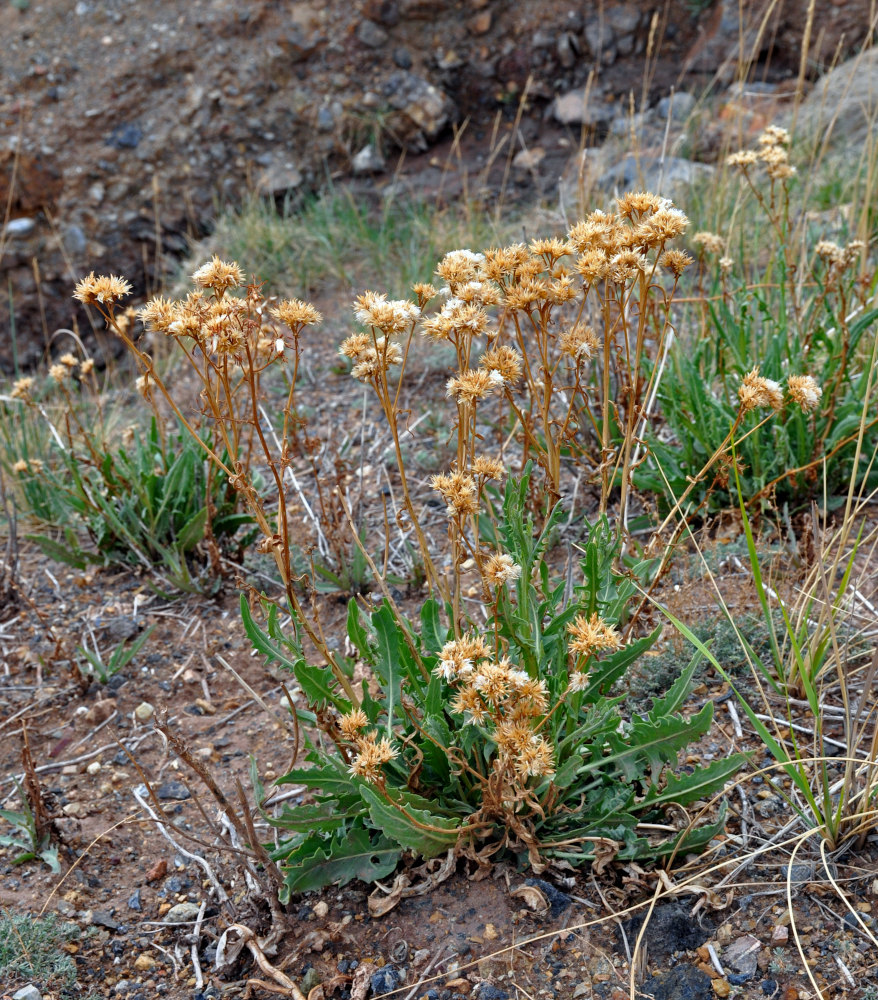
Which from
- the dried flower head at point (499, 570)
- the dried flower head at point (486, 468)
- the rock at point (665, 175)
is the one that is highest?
the dried flower head at point (486, 468)

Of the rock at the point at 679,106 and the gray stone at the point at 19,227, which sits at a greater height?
the rock at the point at 679,106

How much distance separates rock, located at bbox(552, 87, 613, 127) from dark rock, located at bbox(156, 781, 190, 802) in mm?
6624

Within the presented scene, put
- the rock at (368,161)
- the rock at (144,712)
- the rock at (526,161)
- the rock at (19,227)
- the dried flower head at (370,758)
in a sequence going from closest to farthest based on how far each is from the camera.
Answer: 1. the dried flower head at (370,758)
2. the rock at (144,712)
3. the rock at (19,227)
4. the rock at (526,161)
5. the rock at (368,161)

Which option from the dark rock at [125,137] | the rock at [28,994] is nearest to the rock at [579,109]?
the dark rock at [125,137]

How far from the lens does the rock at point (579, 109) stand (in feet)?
24.2

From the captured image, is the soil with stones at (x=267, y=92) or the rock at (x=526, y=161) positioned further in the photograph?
the rock at (x=526, y=161)

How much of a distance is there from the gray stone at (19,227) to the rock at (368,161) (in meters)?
2.60

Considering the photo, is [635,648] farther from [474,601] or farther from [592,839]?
[474,601]

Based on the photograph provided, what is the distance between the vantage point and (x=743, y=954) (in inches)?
63.4

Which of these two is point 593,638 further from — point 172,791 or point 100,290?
point 172,791

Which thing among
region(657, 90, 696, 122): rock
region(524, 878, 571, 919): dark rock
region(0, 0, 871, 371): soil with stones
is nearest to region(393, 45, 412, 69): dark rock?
region(0, 0, 871, 371): soil with stones

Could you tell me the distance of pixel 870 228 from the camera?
4098 mm

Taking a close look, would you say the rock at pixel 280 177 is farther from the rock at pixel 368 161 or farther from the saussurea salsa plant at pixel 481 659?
the saussurea salsa plant at pixel 481 659

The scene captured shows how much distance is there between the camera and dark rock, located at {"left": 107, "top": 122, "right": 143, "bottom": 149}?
275 inches
